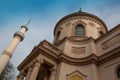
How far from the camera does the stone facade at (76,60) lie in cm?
1309

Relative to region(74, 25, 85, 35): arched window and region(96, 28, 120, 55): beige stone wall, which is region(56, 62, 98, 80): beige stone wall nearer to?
region(96, 28, 120, 55): beige stone wall

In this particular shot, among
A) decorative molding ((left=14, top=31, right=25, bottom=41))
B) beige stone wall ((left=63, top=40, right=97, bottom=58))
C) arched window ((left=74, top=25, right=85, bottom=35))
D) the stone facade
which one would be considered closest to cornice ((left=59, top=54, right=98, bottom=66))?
the stone facade

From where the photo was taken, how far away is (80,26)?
21.0m

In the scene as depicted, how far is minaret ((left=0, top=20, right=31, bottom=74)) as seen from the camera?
653 inches

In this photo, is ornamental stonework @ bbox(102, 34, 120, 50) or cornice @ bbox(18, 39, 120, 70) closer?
cornice @ bbox(18, 39, 120, 70)

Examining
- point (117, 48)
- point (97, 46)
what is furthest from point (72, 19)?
point (117, 48)

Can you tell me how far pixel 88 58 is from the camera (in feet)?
48.1

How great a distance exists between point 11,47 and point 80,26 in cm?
984

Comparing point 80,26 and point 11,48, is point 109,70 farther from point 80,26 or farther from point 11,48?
point 11,48

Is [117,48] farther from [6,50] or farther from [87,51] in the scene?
[6,50]

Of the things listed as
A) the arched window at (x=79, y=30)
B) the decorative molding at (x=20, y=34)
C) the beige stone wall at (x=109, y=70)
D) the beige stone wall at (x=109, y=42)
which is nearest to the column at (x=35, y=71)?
the beige stone wall at (x=109, y=70)

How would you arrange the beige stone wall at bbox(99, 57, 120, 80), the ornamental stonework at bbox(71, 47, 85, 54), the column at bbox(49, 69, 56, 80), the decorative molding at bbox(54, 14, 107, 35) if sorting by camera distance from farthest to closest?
the decorative molding at bbox(54, 14, 107, 35) → the ornamental stonework at bbox(71, 47, 85, 54) → the column at bbox(49, 69, 56, 80) → the beige stone wall at bbox(99, 57, 120, 80)

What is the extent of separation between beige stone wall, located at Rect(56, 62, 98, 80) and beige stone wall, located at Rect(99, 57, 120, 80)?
0.91m

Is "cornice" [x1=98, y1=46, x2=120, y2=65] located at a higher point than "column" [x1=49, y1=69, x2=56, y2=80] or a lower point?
higher
